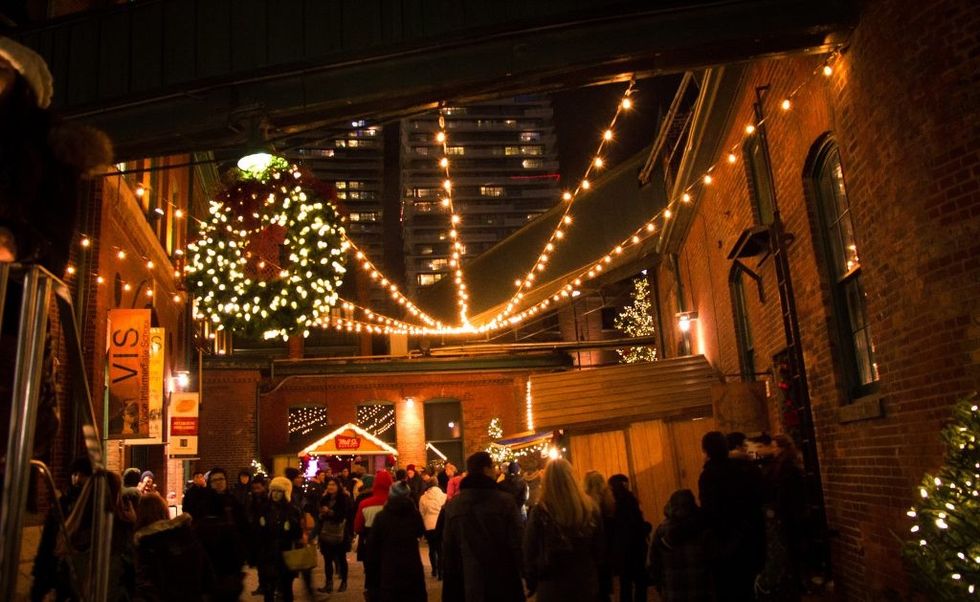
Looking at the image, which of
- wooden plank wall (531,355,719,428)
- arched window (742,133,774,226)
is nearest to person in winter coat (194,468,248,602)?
wooden plank wall (531,355,719,428)

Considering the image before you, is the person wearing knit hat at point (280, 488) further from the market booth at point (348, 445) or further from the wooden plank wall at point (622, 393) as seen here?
the market booth at point (348, 445)

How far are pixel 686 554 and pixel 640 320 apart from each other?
19.8 meters

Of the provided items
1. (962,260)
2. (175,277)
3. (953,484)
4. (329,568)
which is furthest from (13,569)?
(175,277)

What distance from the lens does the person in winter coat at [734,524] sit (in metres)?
6.35

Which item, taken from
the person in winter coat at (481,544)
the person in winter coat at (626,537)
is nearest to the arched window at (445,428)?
the person in winter coat at (626,537)

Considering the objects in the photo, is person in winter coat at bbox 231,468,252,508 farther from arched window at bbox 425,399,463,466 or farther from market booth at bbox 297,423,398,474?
arched window at bbox 425,399,463,466

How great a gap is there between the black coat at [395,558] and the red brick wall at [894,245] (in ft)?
12.9

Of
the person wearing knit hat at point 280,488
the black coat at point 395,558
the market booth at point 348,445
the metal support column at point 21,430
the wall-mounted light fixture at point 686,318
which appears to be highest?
the wall-mounted light fixture at point 686,318

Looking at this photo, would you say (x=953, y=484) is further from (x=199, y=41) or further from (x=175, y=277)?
(x=175, y=277)

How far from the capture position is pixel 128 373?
43.7ft

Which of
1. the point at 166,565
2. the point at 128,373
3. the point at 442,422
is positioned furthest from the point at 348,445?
the point at 166,565

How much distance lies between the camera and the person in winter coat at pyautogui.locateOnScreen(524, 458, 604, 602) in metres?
5.95

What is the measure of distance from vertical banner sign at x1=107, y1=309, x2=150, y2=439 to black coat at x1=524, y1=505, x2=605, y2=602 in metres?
9.27

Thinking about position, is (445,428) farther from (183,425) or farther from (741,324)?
(741,324)
